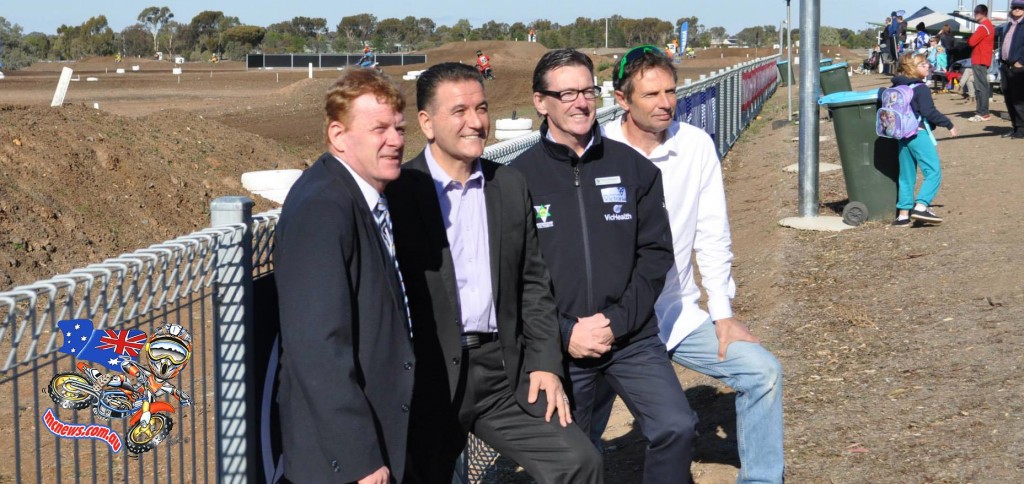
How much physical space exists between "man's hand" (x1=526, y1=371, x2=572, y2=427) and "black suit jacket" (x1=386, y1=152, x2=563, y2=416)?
0.07 ft

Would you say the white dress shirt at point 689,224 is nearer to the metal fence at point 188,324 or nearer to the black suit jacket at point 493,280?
the black suit jacket at point 493,280

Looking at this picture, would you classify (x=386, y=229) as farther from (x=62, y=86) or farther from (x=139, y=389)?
(x=62, y=86)

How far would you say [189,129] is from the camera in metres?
16.8

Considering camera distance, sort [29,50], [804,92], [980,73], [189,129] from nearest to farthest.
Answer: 1. [804,92]
2. [189,129]
3. [980,73]
4. [29,50]

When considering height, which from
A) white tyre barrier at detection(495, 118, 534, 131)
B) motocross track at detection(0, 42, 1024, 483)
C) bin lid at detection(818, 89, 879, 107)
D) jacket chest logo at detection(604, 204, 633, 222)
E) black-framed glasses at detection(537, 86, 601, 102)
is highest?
bin lid at detection(818, 89, 879, 107)

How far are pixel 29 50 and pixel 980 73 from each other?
9906 cm

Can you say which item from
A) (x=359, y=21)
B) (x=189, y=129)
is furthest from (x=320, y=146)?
(x=359, y=21)

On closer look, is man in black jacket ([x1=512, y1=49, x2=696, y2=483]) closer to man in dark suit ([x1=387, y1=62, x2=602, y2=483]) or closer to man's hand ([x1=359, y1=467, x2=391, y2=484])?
man in dark suit ([x1=387, y1=62, x2=602, y2=483])

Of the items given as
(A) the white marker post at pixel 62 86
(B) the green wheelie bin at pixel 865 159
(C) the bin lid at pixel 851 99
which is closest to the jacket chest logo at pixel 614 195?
(B) the green wheelie bin at pixel 865 159

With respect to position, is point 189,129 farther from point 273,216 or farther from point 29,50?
point 29,50

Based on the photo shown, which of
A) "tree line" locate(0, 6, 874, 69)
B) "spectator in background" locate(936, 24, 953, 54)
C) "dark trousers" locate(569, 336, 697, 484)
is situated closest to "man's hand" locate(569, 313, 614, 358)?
"dark trousers" locate(569, 336, 697, 484)

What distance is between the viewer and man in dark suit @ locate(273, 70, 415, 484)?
9.55ft

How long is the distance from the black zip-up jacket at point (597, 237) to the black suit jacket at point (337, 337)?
Result: 42.5 inches

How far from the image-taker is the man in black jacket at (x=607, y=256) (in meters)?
4.09
